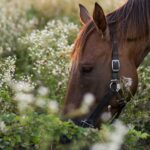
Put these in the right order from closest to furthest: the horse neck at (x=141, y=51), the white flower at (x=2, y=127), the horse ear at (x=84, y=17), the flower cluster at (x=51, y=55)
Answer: the white flower at (x=2, y=127), the horse neck at (x=141, y=51), the horse ear at (x=84, y=17), the flower cluster at (x=51, y=55)

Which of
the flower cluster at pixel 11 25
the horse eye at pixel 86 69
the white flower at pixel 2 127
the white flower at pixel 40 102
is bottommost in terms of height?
the white flower at pixel 2 127

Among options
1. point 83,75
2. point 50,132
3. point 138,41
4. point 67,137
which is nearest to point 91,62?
point 83,75

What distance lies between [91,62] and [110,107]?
39 centimetres

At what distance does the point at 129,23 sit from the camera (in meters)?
4.71

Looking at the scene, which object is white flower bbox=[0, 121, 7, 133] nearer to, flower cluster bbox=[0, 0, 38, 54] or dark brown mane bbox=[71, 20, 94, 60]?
dark brown mane bbox=[71, 20, 94, 60]

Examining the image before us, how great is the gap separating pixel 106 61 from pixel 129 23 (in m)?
0.38

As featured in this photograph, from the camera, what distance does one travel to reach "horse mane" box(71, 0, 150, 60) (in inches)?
184

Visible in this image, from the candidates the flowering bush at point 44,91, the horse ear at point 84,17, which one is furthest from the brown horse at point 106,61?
the horse ear at point 84,17

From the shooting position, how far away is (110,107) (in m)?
4.63

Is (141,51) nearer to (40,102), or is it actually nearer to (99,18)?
(99,18)

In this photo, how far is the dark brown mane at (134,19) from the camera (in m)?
4.70


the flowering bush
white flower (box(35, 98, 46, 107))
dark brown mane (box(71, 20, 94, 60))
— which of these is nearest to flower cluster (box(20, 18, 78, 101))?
the flowering bush

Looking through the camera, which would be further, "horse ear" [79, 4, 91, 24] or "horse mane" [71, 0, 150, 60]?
"horse ear" [79, 4, 91, 24]

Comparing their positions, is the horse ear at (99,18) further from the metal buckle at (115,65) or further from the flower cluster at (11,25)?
the flower cluster at (11,25)
